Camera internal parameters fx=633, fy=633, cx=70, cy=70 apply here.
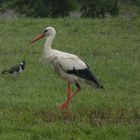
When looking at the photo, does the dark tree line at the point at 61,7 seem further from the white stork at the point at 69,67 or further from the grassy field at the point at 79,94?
the white stork at the point at 69,67

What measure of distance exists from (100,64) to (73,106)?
4.59 m

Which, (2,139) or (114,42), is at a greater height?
(2,139)

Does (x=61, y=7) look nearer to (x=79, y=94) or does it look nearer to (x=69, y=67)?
(x=79, y=94)

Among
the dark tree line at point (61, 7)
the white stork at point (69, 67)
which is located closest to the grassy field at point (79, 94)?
the white stork at point (69, 67)

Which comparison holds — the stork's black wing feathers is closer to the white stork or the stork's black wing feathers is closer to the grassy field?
the white stork

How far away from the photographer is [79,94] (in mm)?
11680

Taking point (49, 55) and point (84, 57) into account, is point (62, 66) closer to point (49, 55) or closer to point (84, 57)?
point (49, 55)

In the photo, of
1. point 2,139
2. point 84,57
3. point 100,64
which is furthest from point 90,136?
point 84,57

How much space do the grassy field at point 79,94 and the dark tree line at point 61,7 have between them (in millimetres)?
7037

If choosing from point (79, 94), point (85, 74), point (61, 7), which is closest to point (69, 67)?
point (85, 74)

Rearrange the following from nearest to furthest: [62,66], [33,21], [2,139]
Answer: [2,139]
[62,66]
[33,21]

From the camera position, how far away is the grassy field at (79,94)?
909 cm

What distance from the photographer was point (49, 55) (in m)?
10.2

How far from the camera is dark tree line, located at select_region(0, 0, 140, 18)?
28016 mm
